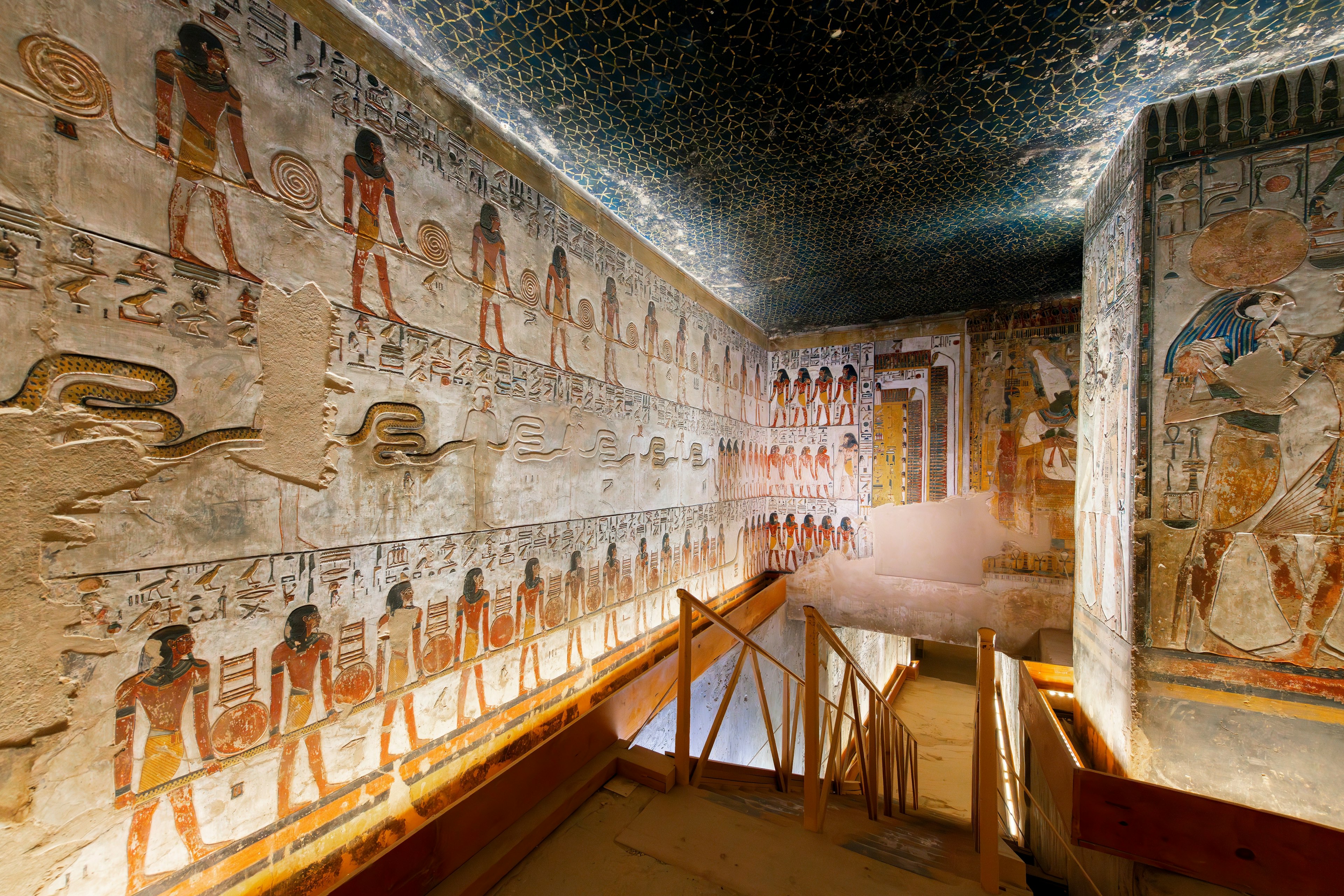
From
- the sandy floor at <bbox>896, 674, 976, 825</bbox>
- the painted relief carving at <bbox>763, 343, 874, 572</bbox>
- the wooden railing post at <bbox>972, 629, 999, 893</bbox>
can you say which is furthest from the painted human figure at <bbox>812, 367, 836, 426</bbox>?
the wooden railing post at <bbox>972, 629, 999, 893</bbox>

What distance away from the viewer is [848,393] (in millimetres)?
6418

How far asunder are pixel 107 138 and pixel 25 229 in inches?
14.5

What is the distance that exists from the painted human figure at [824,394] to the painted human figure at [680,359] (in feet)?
8.58

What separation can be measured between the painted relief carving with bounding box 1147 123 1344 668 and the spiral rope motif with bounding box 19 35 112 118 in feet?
14.5

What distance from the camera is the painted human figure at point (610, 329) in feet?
11.7

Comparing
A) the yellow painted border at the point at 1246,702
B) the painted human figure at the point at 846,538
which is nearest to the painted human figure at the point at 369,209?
the yellow painted border at the point at 1246,702

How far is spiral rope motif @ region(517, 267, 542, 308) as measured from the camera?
2.87 metres

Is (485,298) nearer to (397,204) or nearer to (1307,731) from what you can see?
(397,204)

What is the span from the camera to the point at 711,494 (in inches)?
208

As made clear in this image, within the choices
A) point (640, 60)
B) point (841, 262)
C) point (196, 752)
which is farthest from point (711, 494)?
point (196, 752)

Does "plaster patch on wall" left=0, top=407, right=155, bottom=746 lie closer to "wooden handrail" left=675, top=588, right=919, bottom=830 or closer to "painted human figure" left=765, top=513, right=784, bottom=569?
"wooden handrail" left=675, top=588, right=919, bottom=830

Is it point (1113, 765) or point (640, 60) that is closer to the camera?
point (640, 60)

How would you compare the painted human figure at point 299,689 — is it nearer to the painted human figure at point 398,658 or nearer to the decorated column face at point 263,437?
the decorated column face at point 263,437

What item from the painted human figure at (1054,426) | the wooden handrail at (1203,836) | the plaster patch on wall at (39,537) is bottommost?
the wooden handrail at (1203,836)
